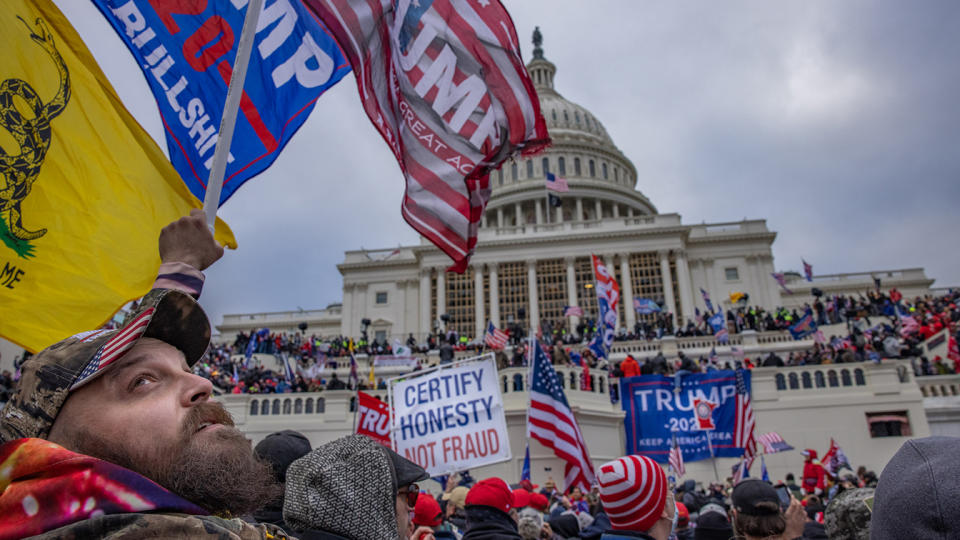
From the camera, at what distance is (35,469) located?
4.01 ft

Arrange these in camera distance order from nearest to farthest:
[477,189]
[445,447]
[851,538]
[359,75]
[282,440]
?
[851,538]
[282,440]
[359,75]
[477,189]
[445,447]

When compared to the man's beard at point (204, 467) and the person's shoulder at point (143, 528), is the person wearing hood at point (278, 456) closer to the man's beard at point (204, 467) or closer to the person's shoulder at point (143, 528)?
the man's beard at point (204, 467)

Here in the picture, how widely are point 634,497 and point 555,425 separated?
7.23m

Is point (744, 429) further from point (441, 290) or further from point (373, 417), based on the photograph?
point (441, 290)

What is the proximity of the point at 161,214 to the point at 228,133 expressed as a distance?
85 cm

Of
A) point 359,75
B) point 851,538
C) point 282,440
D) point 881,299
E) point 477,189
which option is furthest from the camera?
point 881,299

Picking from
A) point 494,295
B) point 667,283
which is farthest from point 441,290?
point 667,283

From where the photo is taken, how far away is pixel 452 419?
8805 millimetres

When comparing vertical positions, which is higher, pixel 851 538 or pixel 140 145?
pixel 140 145

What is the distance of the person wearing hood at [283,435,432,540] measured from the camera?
2.19 meters

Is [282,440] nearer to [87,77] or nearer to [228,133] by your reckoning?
[228,133]

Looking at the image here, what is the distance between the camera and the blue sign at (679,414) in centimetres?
1728

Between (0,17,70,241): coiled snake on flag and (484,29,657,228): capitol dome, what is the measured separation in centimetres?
5952

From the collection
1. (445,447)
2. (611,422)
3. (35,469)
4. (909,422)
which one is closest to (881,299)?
(909,422)
